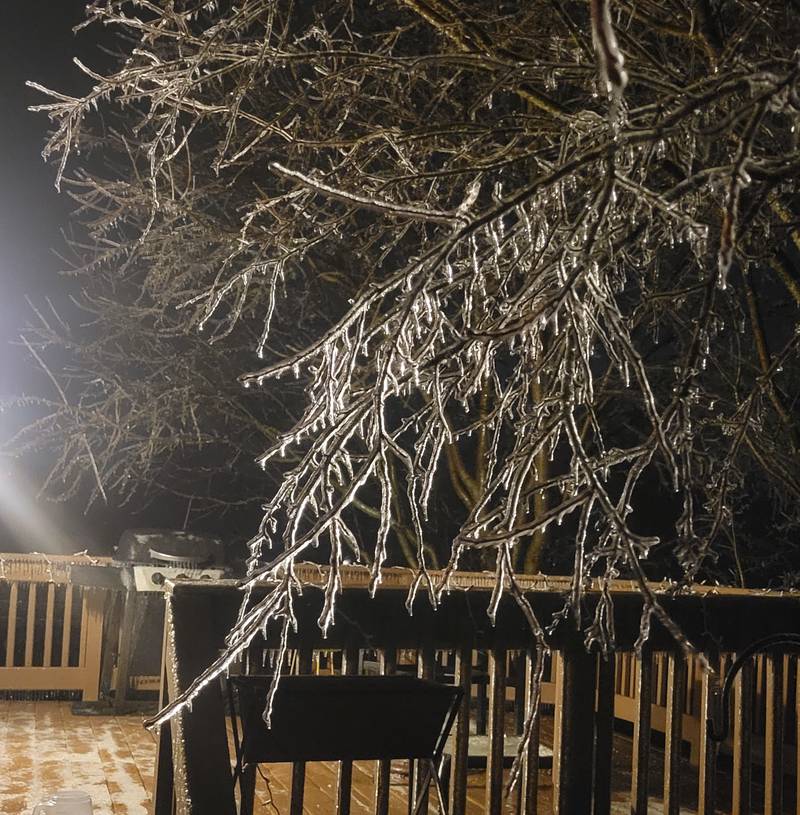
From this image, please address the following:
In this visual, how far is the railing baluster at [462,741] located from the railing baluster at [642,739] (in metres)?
0.58

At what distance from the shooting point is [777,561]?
11.1 m

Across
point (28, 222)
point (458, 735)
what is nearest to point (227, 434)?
point (28, 222)

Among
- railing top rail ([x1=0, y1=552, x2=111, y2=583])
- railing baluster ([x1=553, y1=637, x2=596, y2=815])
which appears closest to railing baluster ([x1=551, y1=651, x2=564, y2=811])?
railing baluster ([x1=553, y1=637, x2=596, y2=815])

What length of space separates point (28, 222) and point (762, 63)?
1341 centimetres

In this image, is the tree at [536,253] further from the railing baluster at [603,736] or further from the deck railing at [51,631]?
the deck railing at [51,631]

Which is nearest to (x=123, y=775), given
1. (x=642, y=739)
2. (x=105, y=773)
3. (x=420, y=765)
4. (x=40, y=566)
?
(x=105, y=773)

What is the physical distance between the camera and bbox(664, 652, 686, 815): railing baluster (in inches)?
126

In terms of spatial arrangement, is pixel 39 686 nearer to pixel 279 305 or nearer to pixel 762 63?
pixel 279 305

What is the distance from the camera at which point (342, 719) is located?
272 centimetres

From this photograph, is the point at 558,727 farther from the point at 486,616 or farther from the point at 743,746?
the point at 743,746

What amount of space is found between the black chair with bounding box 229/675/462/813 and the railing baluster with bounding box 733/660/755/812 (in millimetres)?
1166

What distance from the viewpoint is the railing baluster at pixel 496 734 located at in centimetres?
309

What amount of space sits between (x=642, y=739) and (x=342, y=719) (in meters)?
1.13

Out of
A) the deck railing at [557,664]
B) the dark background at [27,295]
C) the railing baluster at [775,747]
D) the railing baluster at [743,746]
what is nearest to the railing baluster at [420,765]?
the deck railing at [557,664]
